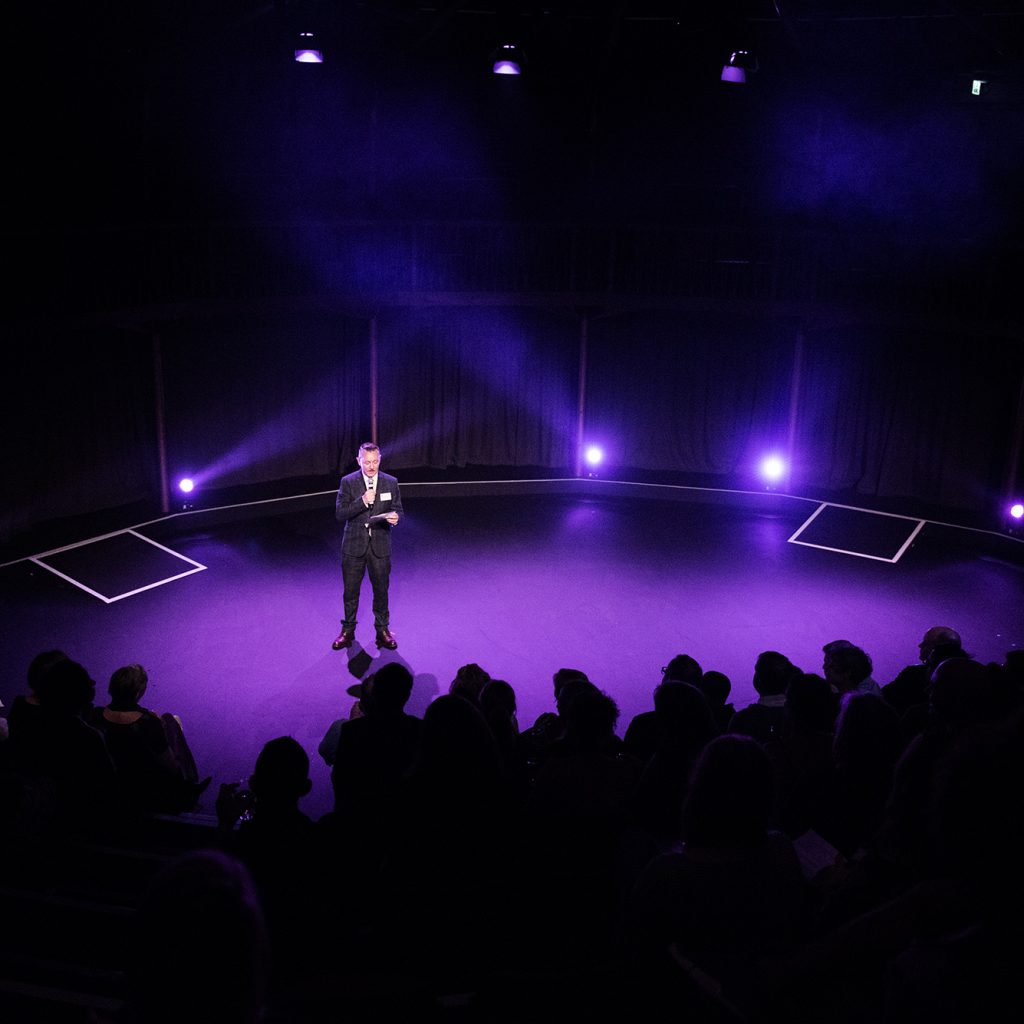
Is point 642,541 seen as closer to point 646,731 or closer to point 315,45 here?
point 315,45

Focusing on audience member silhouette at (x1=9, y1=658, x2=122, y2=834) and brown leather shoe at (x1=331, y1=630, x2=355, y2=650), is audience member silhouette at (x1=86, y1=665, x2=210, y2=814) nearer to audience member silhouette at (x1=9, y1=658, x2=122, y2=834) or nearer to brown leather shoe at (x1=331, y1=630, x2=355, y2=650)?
audience member silhouette at (x1=9, y1=658, x2=122, y2=834)

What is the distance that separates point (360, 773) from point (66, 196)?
34.1 feet

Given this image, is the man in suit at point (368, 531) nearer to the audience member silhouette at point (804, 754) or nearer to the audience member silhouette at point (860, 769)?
the audience member silhouette at point (804, 754)

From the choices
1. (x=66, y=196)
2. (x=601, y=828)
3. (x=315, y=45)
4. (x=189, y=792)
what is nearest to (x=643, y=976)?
(x=601, y=828)

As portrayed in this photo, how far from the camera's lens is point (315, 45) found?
12195 millimetres

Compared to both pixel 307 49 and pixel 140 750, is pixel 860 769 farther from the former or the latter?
pixel 307 49

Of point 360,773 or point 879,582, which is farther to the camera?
point 879,582

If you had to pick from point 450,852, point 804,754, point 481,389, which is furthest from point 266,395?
point 450,852

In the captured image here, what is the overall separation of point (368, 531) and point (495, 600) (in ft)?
7.40

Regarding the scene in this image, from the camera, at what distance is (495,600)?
11.6 meters

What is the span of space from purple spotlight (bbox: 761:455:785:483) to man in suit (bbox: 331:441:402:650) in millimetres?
7909

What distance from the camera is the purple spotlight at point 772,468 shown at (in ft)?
52.9

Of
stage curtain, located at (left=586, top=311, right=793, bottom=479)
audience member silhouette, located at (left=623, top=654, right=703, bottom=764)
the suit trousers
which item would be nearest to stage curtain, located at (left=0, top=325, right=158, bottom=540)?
the suit trousers

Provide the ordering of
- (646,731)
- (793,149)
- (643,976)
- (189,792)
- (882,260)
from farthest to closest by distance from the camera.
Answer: (793,149), (882,260), (189,792), (646,731), (643,976)
